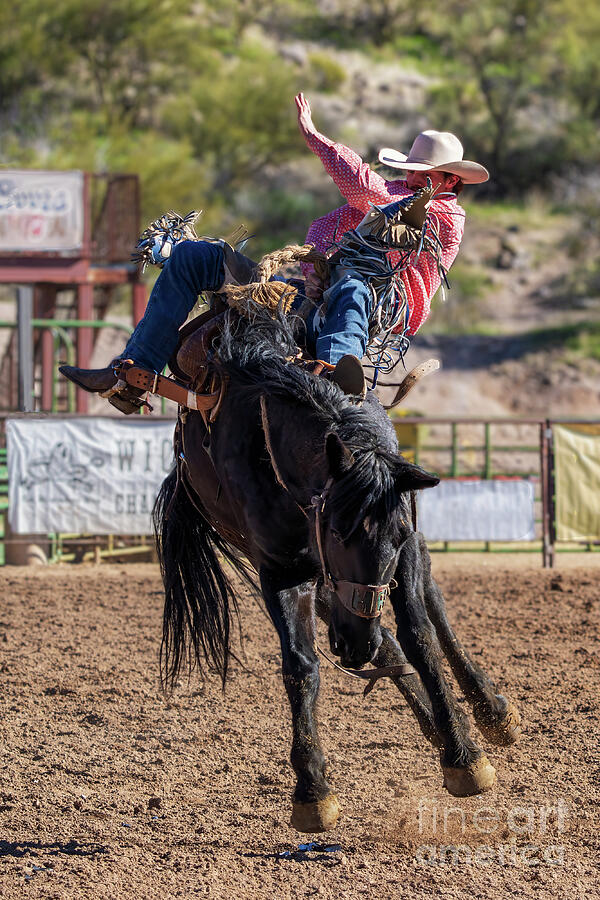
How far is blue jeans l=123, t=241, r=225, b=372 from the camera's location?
4188mm

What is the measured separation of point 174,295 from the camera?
4215 millimetres

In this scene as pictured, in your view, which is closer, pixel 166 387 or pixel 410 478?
pixel 410 478

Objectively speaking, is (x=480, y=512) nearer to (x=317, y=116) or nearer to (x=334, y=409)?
(x=334, y=409)

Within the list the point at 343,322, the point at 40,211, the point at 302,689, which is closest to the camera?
the point at 302,689

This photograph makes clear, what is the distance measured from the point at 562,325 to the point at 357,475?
23.9 meters

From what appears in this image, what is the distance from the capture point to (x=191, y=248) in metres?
4.18

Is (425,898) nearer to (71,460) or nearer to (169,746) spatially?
(169,746)

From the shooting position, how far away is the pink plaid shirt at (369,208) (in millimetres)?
4176

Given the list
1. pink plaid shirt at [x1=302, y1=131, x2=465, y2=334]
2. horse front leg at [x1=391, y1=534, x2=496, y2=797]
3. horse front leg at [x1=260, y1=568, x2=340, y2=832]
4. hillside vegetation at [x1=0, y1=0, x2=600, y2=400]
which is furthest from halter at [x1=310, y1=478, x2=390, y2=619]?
hillside vegetation at [x1=0, y1=0, x2=600, y2=400]

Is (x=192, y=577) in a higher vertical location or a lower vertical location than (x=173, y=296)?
lower

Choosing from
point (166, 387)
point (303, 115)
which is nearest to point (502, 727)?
point (166, 387)

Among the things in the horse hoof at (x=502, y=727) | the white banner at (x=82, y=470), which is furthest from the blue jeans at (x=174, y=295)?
the white banner at (x=82, y=470)

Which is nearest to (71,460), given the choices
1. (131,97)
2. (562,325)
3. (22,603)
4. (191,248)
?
(22,603)

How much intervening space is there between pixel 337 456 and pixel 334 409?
27 centimetres
